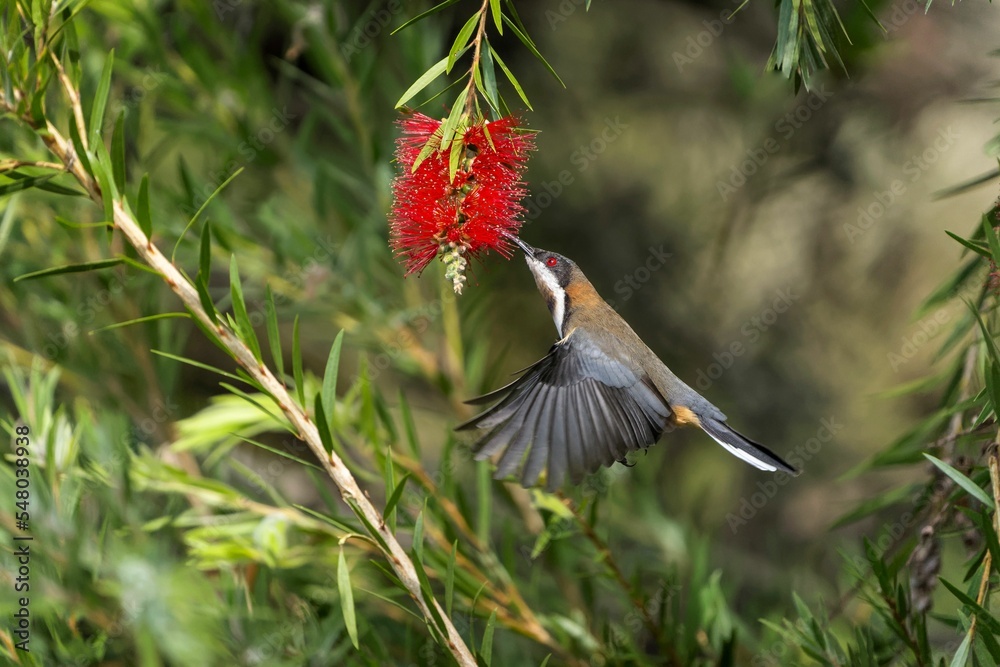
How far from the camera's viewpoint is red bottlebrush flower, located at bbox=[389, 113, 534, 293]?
100 cm

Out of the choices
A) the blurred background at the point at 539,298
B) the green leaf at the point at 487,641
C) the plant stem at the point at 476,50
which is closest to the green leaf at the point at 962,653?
the blurred background at the point at 539,298

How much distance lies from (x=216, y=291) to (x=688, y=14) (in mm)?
1466

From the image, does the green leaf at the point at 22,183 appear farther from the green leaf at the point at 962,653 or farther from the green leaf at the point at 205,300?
the green leaf at the point at 962,653

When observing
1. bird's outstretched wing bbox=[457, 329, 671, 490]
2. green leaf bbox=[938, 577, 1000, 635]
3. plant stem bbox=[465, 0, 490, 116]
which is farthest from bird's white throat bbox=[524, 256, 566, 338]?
green leaf bbox=[938, 577, 1000, 635]

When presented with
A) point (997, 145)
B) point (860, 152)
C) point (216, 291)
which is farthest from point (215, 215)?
point (860, 152)

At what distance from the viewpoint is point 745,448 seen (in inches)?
55.8

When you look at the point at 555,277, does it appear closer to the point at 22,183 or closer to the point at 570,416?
the point at 570,416

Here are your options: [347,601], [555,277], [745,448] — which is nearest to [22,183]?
[347,601]

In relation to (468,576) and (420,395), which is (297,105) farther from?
(468,576)

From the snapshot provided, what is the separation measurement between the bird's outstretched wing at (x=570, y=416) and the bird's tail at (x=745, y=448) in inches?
4.5

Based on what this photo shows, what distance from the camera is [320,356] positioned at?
8.25 feet

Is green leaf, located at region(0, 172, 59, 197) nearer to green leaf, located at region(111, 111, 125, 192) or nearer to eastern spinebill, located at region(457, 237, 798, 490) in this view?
green leaf, located at region(111, 111, 125, 192)

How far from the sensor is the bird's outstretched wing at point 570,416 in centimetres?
110

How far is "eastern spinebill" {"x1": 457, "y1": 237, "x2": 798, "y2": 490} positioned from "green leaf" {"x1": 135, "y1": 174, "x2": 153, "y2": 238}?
1.41 feet
